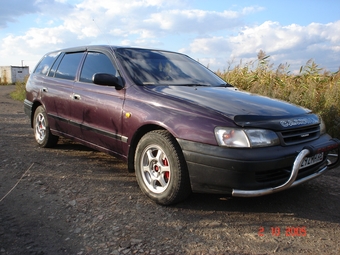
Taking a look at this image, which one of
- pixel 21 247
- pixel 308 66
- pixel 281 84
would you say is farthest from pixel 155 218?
pixel 308 66

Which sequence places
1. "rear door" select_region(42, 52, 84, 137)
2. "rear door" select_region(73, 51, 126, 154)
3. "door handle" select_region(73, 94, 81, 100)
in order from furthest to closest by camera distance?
"rear door" select_region(42, 52, 84, 137) < "door handle" select_region(73, 94, 81, 100) < "rear door" select_region(73, 51, 126, 154)

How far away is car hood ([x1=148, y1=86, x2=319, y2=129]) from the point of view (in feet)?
9.37

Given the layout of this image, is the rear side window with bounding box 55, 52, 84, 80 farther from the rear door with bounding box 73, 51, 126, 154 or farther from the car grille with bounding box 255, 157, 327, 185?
the car grille with bounding box 255, 157, 327, 185

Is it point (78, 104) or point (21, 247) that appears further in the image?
point (78, 104)

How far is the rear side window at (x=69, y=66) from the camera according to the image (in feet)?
15.4

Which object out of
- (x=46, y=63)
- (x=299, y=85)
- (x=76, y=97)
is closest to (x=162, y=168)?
(x=76, y=97)

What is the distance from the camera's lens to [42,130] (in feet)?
17.8

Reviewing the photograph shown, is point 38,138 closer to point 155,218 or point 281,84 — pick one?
point 155,218

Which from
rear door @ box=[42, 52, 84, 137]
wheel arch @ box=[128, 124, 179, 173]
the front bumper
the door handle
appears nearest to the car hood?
the front bumper

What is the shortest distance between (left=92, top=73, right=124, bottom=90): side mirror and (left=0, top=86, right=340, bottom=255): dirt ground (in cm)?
114

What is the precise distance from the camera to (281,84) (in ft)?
25.8

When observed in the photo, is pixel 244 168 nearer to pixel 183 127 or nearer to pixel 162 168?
pixel 183 127

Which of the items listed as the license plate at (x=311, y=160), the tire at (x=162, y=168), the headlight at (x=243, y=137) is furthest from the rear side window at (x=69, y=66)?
the license plate at (x=311, y=160)

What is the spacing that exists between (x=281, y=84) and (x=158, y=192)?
223 inches
